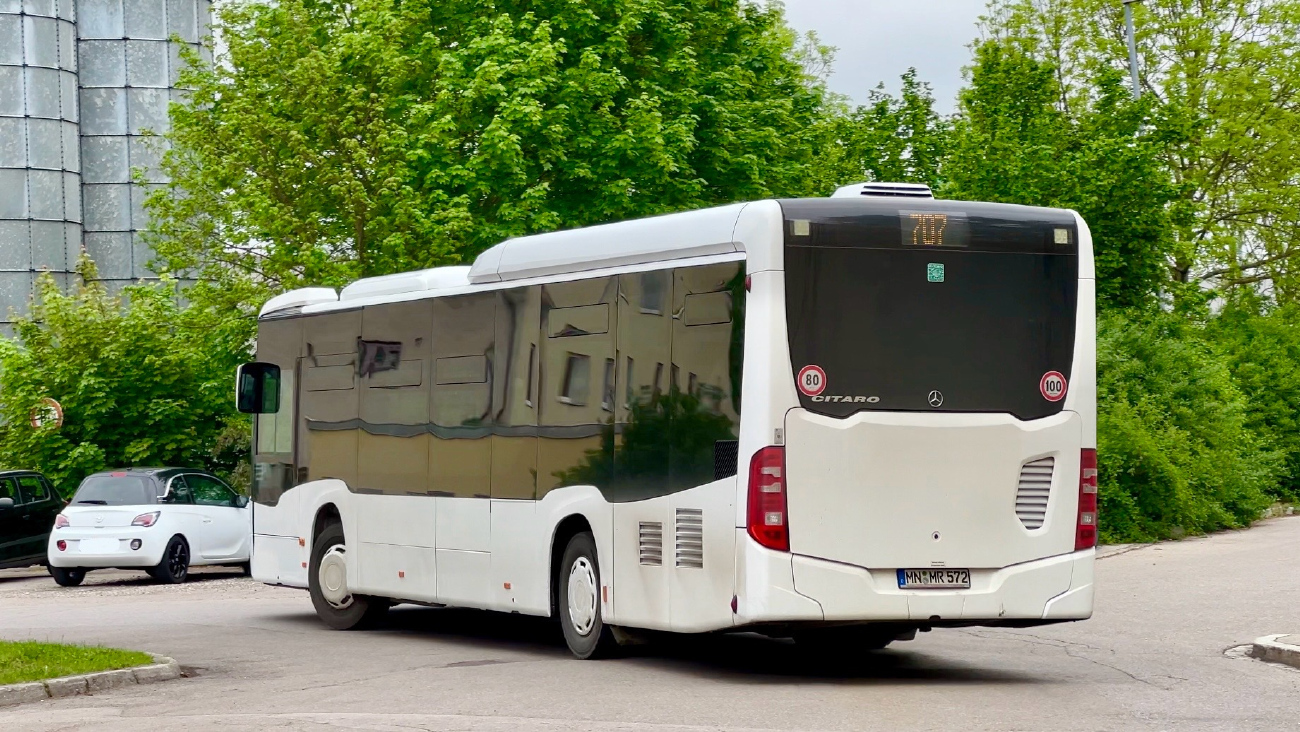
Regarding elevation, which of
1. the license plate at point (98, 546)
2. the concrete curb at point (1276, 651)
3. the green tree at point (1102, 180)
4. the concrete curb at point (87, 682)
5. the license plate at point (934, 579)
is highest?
the green tree at point (1102, 180)

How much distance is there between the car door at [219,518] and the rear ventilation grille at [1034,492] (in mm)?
17599

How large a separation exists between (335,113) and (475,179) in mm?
2744

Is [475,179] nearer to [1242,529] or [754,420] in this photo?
[1242,529]

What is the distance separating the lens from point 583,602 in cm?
1386

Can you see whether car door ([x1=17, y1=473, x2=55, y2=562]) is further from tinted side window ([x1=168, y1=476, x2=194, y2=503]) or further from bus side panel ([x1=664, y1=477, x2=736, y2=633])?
bus side panel ([x1=664, y1=477, x2=736, y2=633])

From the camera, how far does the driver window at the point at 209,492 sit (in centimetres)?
2839

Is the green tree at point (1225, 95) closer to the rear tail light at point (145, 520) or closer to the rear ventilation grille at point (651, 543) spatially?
the rear tail light at point (145, 520)

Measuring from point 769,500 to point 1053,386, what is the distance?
83.2 inches

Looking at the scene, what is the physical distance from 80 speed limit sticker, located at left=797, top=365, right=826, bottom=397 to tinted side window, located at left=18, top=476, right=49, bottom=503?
21.4 metres

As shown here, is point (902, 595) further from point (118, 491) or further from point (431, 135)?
point (431, 135)

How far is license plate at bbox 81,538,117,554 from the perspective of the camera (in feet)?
87.7

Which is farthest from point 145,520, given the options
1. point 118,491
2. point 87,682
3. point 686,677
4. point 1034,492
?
point 1034,492

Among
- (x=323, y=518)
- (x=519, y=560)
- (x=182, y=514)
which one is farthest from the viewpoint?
(x=182, y=514)

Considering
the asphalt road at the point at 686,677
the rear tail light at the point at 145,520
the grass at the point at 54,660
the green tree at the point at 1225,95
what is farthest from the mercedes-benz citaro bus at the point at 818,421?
the green tree at the point at 1225,95
